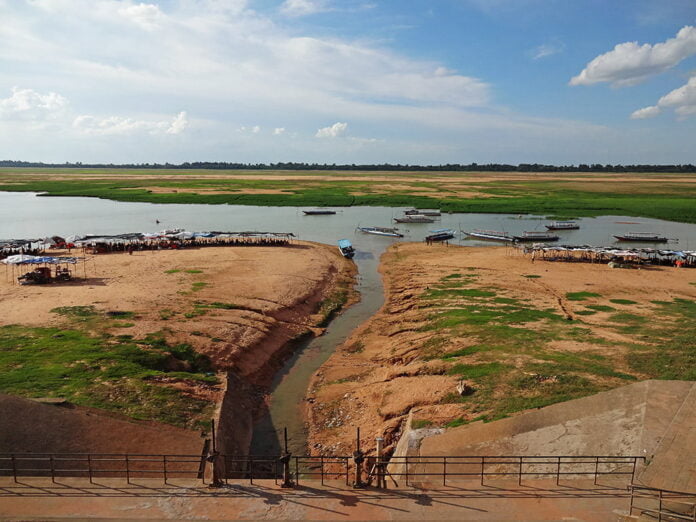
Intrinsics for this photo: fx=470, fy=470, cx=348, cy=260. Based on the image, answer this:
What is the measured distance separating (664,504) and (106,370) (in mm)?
22464

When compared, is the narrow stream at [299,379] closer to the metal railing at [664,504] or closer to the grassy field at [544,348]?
the grassy field at [544,348]

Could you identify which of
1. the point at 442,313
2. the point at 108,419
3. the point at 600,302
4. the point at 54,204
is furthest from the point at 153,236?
the point at 54,204

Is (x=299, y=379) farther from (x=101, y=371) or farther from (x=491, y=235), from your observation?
(x=491, y=235)

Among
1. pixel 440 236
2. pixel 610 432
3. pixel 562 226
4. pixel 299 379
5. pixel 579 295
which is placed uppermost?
pixel 562 226

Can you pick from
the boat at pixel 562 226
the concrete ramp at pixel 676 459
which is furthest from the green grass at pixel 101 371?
the boat at pixel 562 226

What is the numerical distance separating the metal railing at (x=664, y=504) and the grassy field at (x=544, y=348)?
628cm

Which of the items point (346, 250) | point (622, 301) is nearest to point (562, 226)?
point (346, 250)

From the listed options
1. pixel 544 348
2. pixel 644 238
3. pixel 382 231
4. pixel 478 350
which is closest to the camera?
pixel 544 348

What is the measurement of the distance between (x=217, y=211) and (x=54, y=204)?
42951 mm

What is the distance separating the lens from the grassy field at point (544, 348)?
2036 centimetres

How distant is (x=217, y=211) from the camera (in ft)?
336

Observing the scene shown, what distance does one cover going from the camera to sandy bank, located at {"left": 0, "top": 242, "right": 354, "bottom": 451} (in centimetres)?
2741

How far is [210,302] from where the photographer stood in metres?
35.2

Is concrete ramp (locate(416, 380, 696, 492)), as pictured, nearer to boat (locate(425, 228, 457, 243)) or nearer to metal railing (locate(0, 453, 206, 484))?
metal railing (locate(0, 453, 206, 484))
